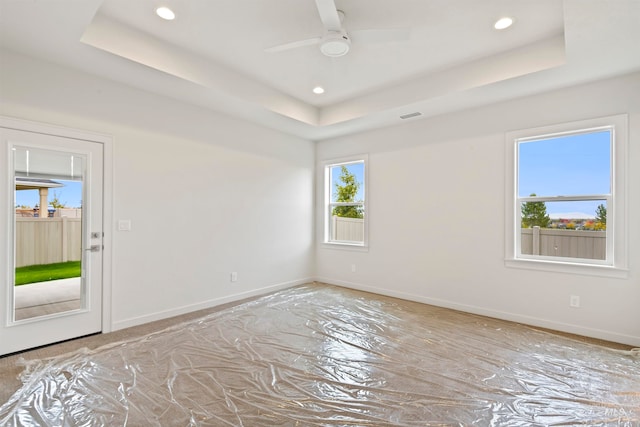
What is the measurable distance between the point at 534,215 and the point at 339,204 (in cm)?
298

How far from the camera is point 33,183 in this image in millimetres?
2908

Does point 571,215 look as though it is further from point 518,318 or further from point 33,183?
point 33,183

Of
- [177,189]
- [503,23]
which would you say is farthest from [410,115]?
[177,189]

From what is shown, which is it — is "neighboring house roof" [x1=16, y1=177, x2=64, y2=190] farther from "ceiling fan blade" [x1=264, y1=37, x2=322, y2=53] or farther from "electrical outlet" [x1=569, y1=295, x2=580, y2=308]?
"electrical outlet" [x1=569, y1=295, x2=580, y2=308]

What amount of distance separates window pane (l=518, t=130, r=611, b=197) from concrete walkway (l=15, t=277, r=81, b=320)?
515 centimetres

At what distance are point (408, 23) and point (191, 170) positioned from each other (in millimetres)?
3014

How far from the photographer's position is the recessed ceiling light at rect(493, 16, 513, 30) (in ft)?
8.77

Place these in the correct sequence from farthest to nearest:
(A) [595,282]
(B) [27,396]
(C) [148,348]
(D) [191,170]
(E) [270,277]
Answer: (E) [270,277]
(D) [191,170]
(A) [595,282]
(C) [148,348]
(B) [27,396]

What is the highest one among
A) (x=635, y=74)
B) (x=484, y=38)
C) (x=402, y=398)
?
(x=484, y=38)

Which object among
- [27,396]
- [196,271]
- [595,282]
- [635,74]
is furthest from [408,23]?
[27,396]

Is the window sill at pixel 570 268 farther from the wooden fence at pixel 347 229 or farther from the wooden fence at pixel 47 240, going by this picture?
the wooden fence at pixel 47 240

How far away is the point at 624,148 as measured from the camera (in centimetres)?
310

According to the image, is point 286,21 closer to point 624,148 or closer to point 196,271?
point 196,271

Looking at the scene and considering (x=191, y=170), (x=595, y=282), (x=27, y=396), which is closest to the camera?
(x=27, y=396)
